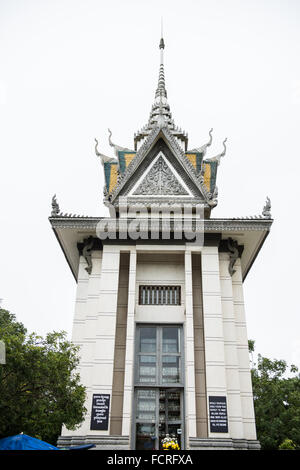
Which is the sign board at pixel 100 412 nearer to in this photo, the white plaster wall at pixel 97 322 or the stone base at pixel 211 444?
the white plaster wall at pixel 97 322

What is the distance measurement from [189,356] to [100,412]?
120 inches

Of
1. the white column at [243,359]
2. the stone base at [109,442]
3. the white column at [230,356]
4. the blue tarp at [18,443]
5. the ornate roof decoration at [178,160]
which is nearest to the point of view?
the blue tarp at [18,443]

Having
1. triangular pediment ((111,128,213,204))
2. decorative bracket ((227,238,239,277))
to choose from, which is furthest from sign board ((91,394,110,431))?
triangular pediment ((111,128,213,204))

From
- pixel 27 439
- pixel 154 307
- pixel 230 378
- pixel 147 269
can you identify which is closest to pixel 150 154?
pixel 147 269

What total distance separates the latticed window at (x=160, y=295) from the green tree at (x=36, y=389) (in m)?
5.18

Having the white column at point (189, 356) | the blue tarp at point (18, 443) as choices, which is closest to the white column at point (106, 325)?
the white column at point (189, 356)

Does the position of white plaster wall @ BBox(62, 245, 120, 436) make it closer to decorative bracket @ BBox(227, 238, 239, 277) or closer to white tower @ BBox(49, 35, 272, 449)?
white tower @ BBox(49, 35, 272, 449)

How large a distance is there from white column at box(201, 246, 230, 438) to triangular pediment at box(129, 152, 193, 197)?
284 cm

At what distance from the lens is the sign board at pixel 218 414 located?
12419 mm

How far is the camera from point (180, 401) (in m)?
13.5

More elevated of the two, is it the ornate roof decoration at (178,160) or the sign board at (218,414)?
the ornate roof decoration at (178,160)

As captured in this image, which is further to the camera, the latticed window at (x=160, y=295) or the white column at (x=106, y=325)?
the latticed window at (x=160, y=295)
